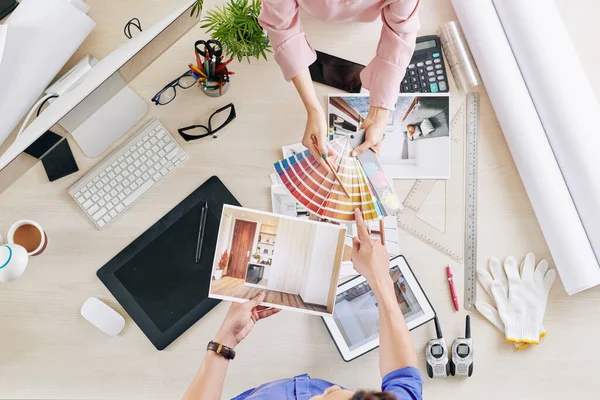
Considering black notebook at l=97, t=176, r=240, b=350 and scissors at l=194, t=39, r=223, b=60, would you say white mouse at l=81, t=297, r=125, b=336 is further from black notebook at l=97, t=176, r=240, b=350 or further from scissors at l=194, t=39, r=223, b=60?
scissors at l=194, t=39, r=223, b=60

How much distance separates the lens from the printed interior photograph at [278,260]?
1147 millimetres

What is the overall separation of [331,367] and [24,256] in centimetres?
77

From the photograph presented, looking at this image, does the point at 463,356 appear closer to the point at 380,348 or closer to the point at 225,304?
the point at 380,348

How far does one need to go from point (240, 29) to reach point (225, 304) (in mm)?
652

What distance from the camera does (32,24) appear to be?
118 cm

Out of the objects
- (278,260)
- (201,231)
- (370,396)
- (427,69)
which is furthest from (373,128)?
(370,396)

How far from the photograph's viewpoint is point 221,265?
3.77 feet

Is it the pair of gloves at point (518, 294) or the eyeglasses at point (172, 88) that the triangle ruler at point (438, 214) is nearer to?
the pair of gloves at point (518, 294)

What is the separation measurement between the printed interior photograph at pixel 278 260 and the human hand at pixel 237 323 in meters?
0.02

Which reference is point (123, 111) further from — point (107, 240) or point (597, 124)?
point (597, 124)

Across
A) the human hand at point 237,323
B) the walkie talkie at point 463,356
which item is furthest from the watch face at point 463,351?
the human hand at point 237,323

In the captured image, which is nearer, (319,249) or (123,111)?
(319,249)

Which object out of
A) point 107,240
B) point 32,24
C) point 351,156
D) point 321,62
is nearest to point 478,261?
point 351,156

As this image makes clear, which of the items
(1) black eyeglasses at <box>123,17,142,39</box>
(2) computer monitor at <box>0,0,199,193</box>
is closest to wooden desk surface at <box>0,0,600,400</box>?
(1) black eyeglasses at <box>123,17,142,39</box>
